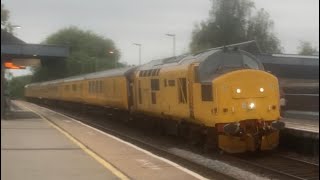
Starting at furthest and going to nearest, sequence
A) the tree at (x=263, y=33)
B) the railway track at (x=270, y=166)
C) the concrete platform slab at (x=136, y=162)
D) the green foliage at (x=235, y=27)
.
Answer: the tree at (x=263, y=33) → the green foliage at (x=235, y=27) → the railway track at (x=270, y=166) → the concrete platform slab at (x=136, y=162)

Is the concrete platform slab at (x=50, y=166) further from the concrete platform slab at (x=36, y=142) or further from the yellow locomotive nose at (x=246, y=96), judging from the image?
the yellow locomotive nose at (x=246, y=96)

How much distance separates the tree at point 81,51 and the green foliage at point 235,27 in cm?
1172

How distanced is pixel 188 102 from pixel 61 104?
40.4 meters

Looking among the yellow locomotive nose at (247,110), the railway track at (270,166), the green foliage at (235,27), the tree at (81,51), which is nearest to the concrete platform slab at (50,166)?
the railway track at (270,166)

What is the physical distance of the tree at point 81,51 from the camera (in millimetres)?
56781

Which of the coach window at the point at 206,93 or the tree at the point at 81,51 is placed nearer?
the coach window at the point at 206,93

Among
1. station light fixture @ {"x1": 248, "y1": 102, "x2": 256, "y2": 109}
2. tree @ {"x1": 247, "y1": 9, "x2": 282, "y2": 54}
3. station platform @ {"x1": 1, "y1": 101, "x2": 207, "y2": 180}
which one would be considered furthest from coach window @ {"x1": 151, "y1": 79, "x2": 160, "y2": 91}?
tree @ {"x1": 247, "y1": 9, "x2": 282, "y2": 54}

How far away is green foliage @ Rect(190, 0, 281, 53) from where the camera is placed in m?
34.3

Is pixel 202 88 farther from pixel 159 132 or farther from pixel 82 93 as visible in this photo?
pixel 82 93

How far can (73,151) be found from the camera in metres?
14.3

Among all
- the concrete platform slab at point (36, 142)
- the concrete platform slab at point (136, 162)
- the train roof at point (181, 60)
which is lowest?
the concrete platform slab at point (136, 162)

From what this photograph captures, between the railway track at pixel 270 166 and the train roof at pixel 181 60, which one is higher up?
the train roof at pixel 181 60

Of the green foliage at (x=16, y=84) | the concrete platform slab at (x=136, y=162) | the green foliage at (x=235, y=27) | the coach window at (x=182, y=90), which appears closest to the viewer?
the concrete platform slab at (x=136, y=162)

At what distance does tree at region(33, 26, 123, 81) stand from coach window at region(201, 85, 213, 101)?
123 ft
